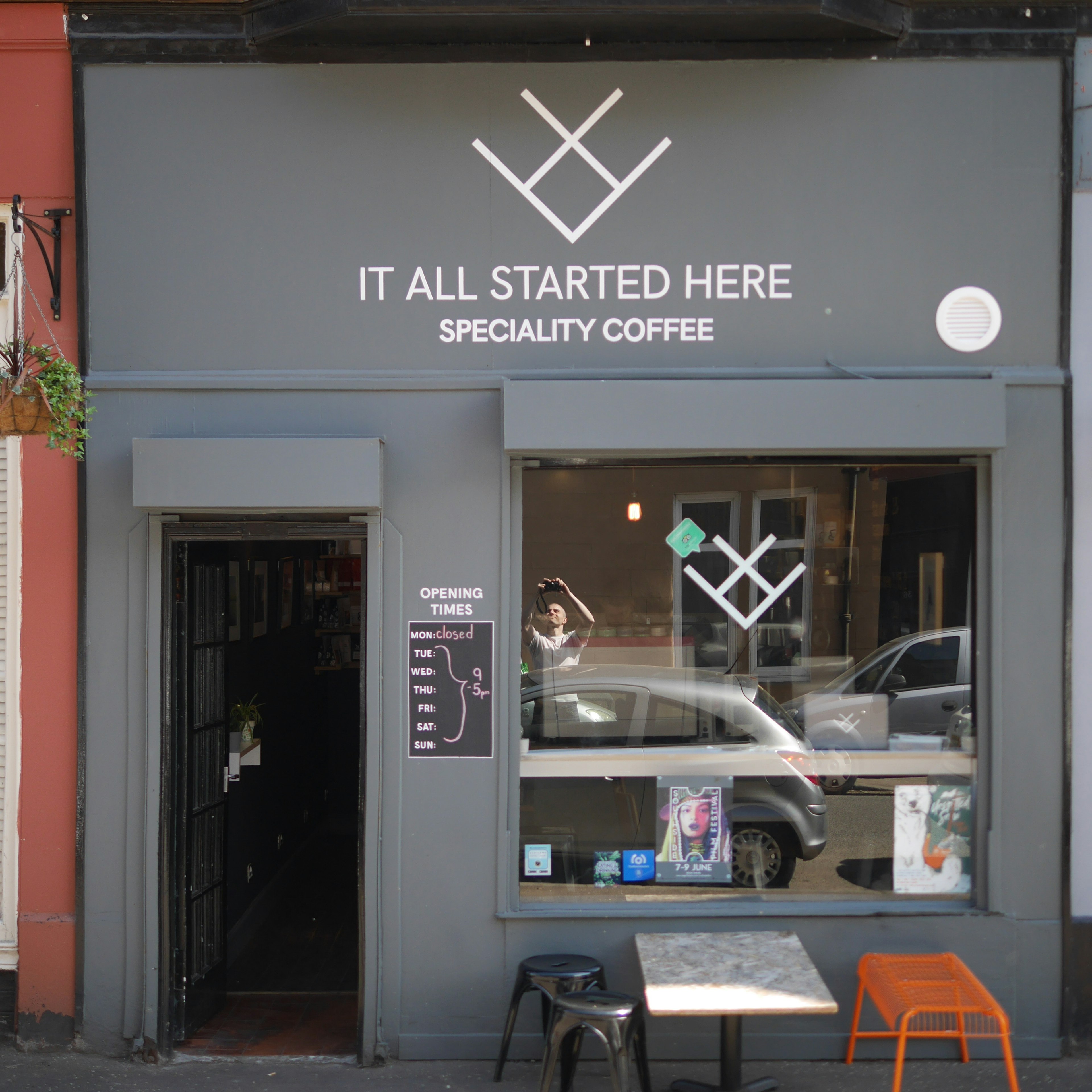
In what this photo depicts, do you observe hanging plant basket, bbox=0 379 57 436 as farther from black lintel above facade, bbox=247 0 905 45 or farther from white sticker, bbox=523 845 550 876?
white sticker, bbox=523 845 550 876

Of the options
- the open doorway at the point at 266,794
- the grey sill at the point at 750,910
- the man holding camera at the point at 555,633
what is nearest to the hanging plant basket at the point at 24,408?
the open doorway at the point at 266,794

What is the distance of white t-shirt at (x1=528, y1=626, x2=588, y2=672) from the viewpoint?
487 centimetres

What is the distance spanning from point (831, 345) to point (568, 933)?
3094 millimetres

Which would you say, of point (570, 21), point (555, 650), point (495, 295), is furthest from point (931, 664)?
point (570, 21)

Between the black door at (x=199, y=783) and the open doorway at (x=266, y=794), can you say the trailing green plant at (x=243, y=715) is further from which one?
the black door at (x=199, y=783)

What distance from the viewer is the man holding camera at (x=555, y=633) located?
4.85 meters

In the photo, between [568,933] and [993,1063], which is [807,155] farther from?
[993,1063]

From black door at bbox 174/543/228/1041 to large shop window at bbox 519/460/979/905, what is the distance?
5.52ft

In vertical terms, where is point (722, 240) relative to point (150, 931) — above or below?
above

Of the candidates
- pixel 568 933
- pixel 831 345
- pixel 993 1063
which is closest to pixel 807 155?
pixel 831 345

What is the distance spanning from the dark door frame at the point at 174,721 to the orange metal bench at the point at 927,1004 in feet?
7.61

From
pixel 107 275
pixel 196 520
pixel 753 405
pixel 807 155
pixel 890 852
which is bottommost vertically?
pixel 890 852

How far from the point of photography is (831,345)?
4.80 metres

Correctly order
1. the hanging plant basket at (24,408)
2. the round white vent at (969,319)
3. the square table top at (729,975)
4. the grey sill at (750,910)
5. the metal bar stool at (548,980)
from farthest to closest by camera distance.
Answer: the round white vent at (969,319) < the grey sill at (750,910) < the metal bar stool at (548,980) < the hanging plant basket at (24,408) < the square table top at (729,975)
